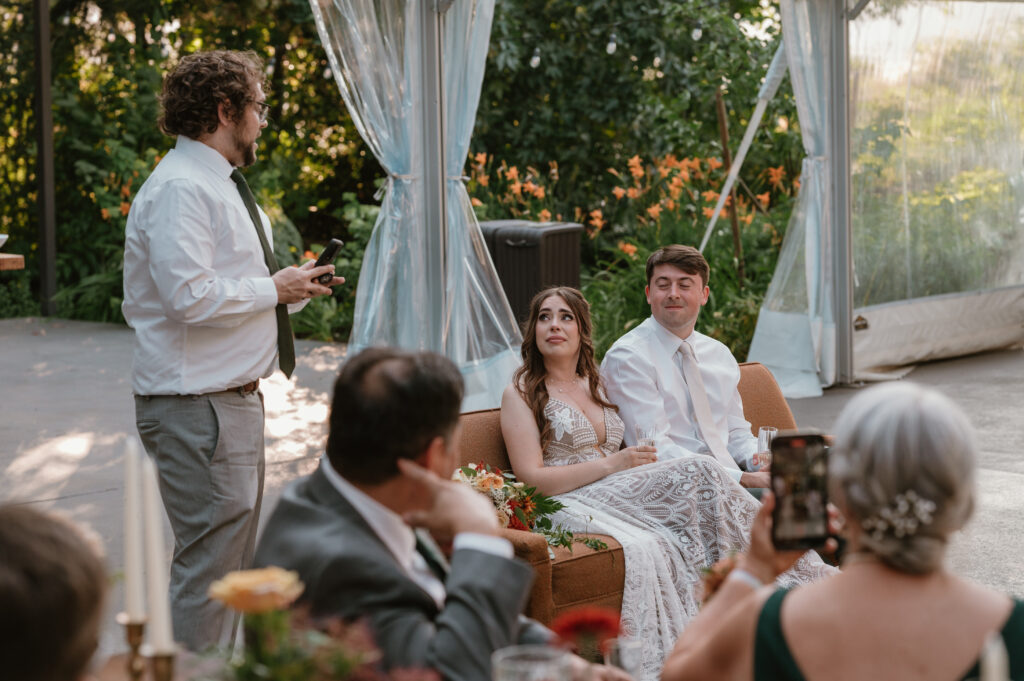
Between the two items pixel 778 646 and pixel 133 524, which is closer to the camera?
pixel 133 524

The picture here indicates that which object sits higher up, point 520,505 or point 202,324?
point 202,324

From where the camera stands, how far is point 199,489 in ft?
10.3

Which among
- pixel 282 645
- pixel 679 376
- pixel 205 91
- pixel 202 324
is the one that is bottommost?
pixel 282 645

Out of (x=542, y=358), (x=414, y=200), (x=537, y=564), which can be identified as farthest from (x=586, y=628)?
(x=414, y=200)

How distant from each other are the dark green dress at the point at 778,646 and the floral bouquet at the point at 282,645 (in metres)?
0.53

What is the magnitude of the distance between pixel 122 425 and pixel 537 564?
424 centimetres

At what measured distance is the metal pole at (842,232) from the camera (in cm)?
814

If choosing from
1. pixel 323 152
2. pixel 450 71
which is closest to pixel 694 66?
pixel 323 152

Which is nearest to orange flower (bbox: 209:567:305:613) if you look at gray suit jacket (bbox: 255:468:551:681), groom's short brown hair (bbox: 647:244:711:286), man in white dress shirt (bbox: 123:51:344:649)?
gray suit jacket (bbox: 255:468:551:681)

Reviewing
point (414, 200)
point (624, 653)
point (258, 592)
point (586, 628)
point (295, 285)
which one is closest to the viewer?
point (258, 592)

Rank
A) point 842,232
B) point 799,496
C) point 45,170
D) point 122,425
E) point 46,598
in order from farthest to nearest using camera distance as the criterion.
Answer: point 45,170 → point 842,232 → point 122,425 → point 799,496 → point 46,598

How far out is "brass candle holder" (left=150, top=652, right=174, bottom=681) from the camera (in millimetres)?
1452

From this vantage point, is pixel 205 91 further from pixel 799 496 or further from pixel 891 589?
pixel 891 589

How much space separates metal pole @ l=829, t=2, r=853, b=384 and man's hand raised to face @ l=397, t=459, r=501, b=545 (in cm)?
665
